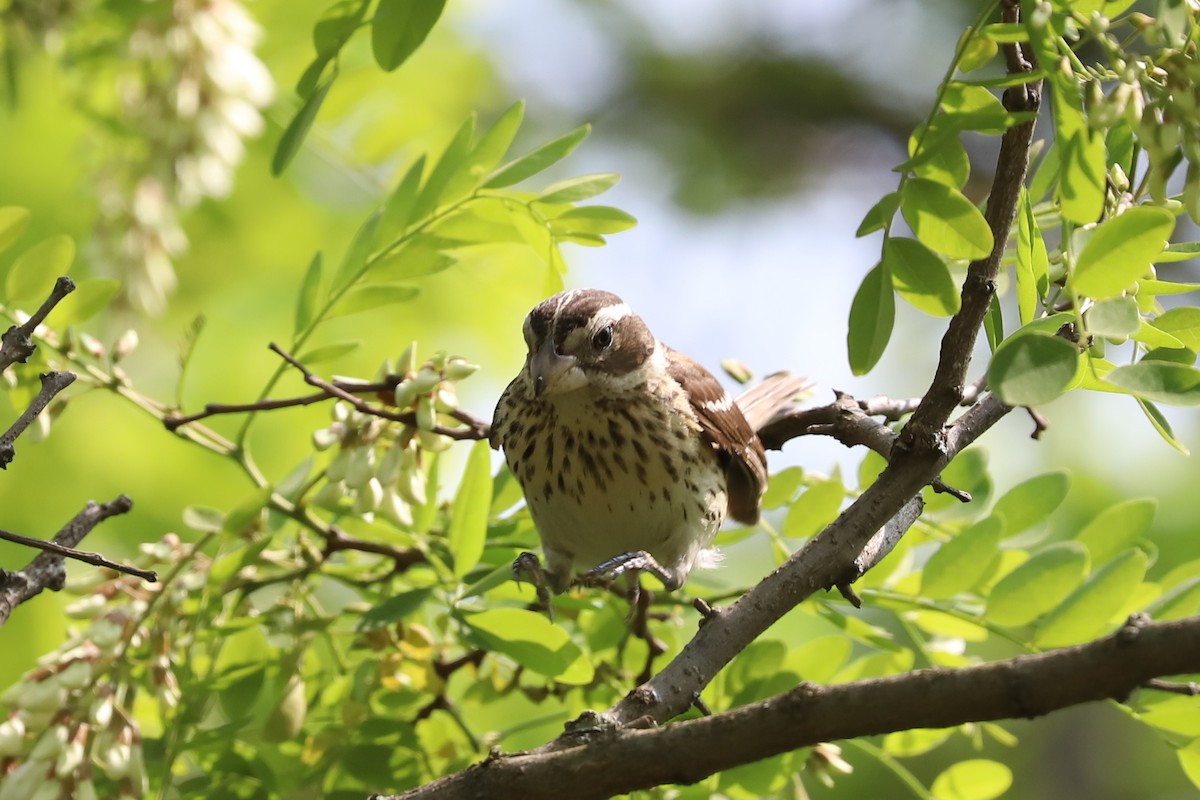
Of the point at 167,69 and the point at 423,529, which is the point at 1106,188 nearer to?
the point at 423,529

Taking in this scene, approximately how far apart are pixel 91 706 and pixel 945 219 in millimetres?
1725

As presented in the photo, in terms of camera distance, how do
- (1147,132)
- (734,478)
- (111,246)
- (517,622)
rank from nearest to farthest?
(1147,132) → (517,622) → (734,478) → (111,246)

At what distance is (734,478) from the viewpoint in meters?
3.31

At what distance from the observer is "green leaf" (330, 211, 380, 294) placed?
2.74 m

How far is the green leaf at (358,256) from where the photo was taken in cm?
274

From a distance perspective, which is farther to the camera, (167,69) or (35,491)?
(35,491)

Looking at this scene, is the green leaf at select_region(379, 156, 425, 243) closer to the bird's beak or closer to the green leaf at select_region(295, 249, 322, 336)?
the green leaf at select_region(295, 249, 322, 336)

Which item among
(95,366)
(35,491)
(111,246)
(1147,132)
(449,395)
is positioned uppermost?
(111,246)

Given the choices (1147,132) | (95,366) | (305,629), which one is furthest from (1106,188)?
(95,366)

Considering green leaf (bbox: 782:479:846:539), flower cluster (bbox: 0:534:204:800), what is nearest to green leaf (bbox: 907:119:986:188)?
green leaf (bbox: 782:479:846:539)

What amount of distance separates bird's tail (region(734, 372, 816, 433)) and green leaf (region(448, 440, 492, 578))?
1.12m

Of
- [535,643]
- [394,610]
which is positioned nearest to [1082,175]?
[535,643]

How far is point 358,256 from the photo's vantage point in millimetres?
2744

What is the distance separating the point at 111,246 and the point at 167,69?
0.55 m
